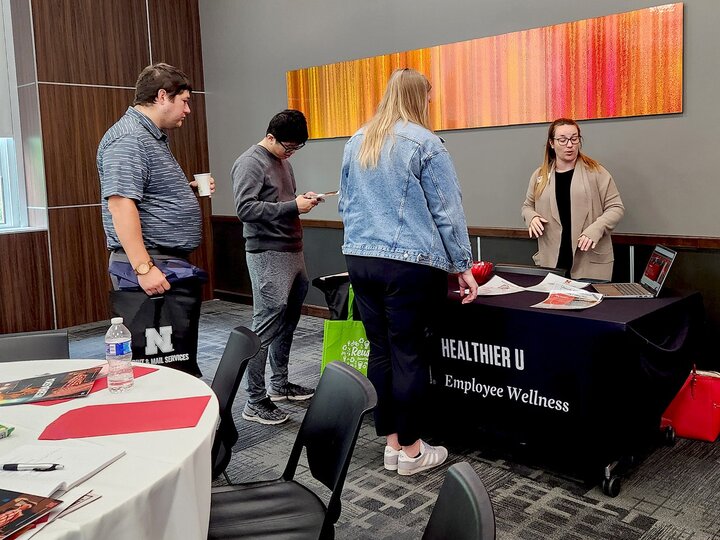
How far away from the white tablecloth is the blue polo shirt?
3.39 ft

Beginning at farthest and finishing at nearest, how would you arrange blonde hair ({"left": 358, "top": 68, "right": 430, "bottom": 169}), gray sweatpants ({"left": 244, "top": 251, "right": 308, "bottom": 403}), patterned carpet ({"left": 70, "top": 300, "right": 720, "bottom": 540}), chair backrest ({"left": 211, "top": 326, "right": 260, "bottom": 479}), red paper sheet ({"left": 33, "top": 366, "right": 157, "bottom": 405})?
gray sweatpants ({"left": 244, "top": 251, "right": 308, "bottom": 403}), blonde hair ({"left": 358, "top": 68, "right": 430, "bottom": 169}), patterned carpet ({"left": 70, "top": 300, "right": 720, "bottom": 540}), chair backrest ({"left": 211, "top": 326, "right": 260, "bottom": 479}), red paper sheet ({"left": 33, "top": 366, "right": 157, "bottom": 405})

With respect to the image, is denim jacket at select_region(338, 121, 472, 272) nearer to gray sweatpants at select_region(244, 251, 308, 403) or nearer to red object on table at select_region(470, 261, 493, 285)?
red object on table at select_region(470, 261, 493, 285)

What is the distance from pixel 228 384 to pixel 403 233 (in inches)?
34.7

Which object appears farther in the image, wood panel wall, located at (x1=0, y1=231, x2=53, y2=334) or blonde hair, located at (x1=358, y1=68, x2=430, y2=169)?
Answer: wood panel wall, located at (x1=0, y1=231, x2=53, y2=334)

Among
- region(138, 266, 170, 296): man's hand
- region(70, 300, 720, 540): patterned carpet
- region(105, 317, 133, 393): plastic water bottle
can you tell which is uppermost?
region(138, 266, 170, 296): man's hand

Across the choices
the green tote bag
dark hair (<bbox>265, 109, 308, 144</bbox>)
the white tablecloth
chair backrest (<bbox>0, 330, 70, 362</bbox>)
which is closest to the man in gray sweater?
dark hair (<bbox>265, 109, 308, 144</bbox>)

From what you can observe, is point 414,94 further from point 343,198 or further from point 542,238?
point 542,238

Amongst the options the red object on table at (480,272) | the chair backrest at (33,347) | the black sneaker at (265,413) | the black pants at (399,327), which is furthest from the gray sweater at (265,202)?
the chair backrest at (33,347)

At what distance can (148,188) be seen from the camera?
2.62 metres

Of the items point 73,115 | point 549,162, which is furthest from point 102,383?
point 73,115

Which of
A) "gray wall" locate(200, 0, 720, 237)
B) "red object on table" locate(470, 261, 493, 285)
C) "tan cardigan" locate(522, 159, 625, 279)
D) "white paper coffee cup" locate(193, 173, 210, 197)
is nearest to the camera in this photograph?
"red object on table" locate(470, 261, 493, 285)

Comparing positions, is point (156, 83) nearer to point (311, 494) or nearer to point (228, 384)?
point (228, 384)

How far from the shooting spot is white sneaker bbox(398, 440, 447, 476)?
2796mm

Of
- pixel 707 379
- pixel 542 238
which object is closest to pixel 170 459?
pixel 707 379
